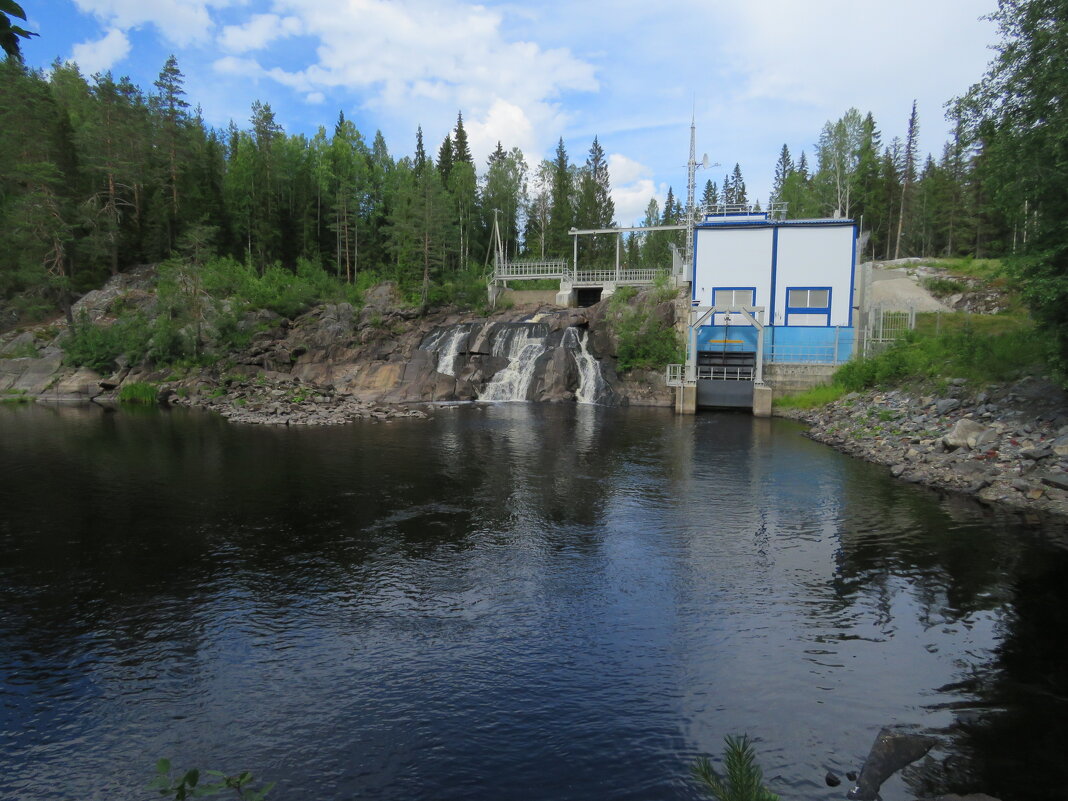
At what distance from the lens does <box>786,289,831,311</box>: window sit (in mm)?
38344

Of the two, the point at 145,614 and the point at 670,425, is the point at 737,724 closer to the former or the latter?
the point at 145,614

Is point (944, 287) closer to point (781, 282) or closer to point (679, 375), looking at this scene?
point (781, 282)

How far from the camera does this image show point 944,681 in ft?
31.5

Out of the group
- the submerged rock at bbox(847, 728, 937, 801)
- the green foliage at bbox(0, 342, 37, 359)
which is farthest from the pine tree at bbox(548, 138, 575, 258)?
the submerged rock at bbox(847, 728, 937, 801)

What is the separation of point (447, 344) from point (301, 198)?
30.7 m

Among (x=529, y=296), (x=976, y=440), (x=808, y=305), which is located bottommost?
(x=976, y=440)

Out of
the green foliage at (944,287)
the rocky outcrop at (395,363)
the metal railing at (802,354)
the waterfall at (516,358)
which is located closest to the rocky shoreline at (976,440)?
the metal railing at (802,354)

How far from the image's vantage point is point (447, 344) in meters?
47.0

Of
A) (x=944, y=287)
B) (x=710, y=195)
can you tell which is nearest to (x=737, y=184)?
(x=710, y=195)

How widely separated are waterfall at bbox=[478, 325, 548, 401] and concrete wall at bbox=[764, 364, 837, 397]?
Answer: 49.2ft

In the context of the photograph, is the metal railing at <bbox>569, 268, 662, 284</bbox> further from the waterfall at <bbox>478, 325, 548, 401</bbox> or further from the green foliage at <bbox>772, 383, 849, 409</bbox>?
the green foliage at <bbox>772, 383, 849, 409</bbox>

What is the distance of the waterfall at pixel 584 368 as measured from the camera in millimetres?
42750

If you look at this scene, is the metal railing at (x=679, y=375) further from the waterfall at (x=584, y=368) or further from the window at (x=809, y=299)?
the window at (x=809, y=299)

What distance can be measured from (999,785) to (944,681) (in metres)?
2.28
